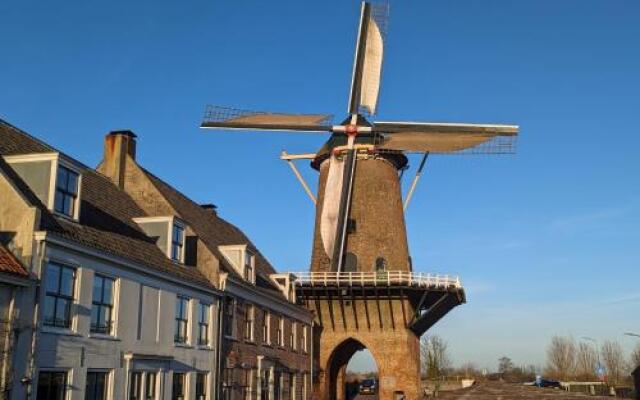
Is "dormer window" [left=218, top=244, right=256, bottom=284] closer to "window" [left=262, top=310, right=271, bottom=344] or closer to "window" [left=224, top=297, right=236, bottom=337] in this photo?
"window" [left=262, top=310, right=271, bottom=344]

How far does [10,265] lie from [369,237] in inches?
1060

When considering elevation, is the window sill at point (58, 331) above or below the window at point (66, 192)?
below

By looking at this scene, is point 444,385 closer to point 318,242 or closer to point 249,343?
point 318,242

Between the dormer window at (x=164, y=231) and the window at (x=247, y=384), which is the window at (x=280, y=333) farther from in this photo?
the dormer window at (x=164, y=231)

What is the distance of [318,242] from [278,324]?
9.63 meters

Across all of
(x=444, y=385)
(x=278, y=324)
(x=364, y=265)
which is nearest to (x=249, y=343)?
(x=278, y=324)

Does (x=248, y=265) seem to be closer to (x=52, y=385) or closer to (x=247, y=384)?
(x=247, y=384)

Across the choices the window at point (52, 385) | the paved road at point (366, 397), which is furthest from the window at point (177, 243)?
the paved road at point (366, 397)

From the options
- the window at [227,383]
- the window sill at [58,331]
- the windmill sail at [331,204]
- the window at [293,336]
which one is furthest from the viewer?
the windmill sail at [331,204]

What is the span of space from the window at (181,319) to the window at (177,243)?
1.63 meters

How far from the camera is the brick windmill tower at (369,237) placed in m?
38.9

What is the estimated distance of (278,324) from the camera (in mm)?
33688

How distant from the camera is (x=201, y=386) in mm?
25016

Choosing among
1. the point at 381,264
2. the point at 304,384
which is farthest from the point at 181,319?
the point at 381,264
